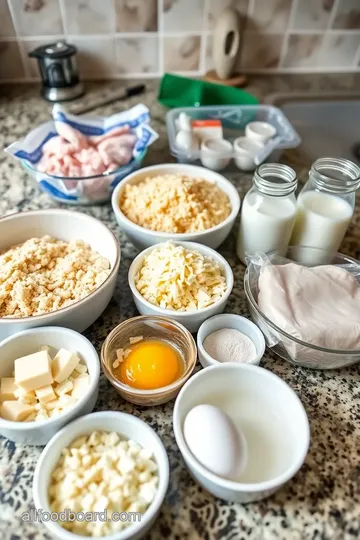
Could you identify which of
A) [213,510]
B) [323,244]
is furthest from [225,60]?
[213,510]

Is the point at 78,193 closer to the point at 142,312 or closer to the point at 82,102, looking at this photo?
the point at 142,312

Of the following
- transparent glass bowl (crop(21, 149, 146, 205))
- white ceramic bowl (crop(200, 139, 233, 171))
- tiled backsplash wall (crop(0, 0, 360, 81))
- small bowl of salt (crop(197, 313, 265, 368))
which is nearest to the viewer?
small bowl of salt (crop(197, 313, 265, 368))

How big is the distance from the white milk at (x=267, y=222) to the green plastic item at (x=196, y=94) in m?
0.63

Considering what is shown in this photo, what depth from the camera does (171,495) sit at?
621 millimetres

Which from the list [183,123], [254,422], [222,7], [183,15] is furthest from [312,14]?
[254,422]

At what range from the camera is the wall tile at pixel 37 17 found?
135 cm


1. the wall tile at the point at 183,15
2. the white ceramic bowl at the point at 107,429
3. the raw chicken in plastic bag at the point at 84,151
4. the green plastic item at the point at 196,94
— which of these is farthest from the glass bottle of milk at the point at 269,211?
the wall tile at the point at 183,15

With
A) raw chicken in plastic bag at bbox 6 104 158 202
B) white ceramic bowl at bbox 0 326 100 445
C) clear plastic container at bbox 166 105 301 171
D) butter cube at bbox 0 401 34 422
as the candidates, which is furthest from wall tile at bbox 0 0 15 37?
butter cube at bbox 0 401 34 422

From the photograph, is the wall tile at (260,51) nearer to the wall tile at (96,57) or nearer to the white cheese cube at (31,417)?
the wall tile at (96,57)

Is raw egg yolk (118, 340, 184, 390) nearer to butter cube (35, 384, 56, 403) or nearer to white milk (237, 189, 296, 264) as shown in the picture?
butter cube (35, 384, 56, 403)

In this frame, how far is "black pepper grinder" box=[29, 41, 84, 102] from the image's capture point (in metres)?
1.34

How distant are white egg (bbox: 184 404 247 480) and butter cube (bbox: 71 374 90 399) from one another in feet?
0.56

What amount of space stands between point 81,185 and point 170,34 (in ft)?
2.53

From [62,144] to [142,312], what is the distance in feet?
1.77
